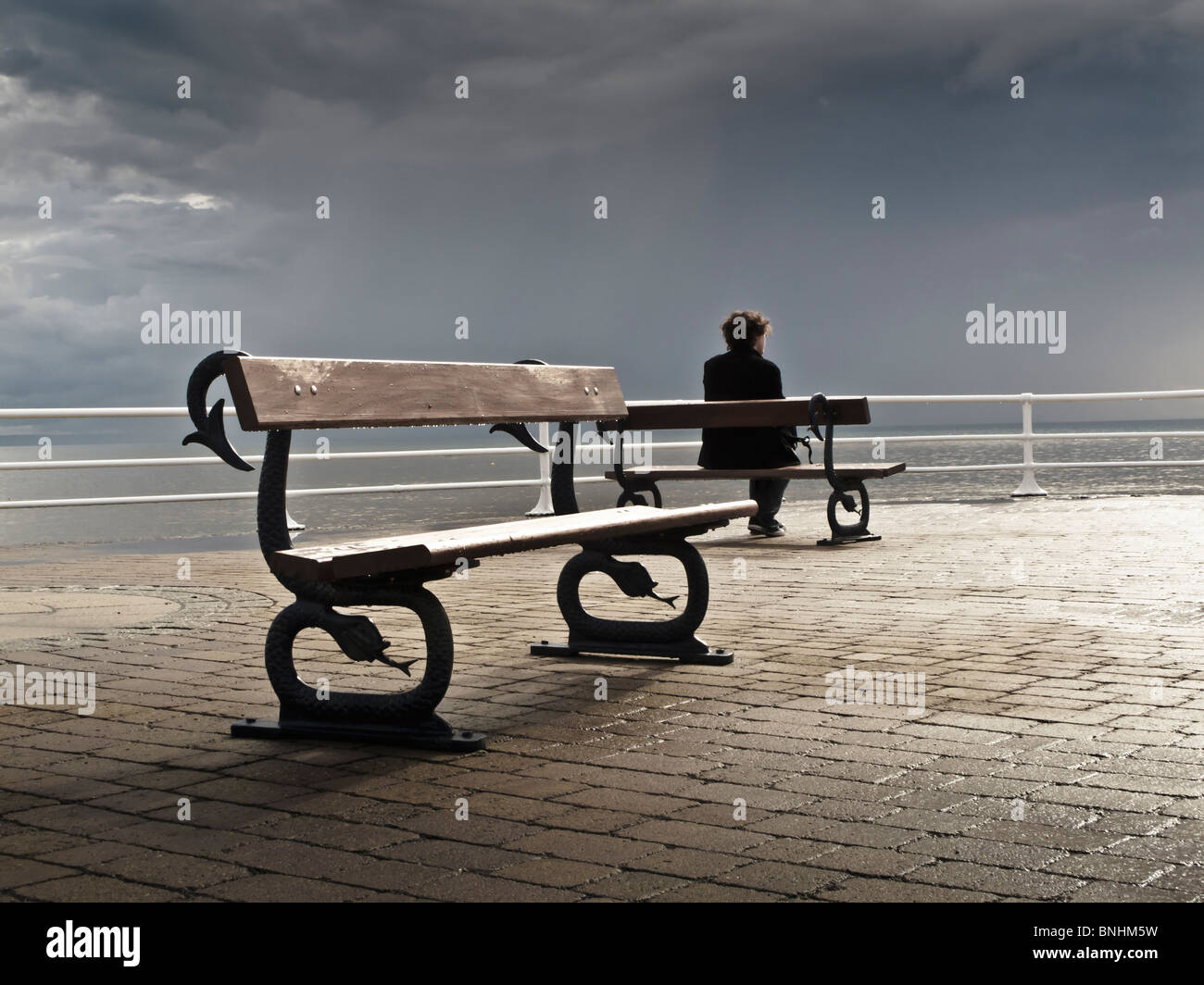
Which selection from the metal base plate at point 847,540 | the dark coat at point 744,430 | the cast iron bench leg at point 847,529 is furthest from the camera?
the dark coat at point 744,430

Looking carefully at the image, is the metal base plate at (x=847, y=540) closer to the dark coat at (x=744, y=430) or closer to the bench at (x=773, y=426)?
the bench at (x=773, y=426)

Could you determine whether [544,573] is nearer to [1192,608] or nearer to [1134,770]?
[1192,608]

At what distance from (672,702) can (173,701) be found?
177 centimetres

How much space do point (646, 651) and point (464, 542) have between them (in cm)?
165

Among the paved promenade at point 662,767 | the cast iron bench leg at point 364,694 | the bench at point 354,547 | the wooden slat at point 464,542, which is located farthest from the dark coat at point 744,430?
the cast iron bench leg at point 364,694

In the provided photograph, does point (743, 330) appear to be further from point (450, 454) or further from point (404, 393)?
point (404, 393)

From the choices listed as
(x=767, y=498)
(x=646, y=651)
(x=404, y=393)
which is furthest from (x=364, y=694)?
(x=767, y=498)

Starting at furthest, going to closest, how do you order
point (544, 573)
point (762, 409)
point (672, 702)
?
point (762, 409) → point (544, 573) → point (672, 702)

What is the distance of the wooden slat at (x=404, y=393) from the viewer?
423cm

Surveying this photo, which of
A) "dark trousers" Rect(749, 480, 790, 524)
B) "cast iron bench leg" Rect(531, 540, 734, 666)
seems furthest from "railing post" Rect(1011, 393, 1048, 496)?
"cast iron bench leg" Rect(531, 540, 734, 666)

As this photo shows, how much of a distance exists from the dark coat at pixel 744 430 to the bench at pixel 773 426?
11 cm

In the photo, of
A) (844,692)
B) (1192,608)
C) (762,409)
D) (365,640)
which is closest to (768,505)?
(762,409)

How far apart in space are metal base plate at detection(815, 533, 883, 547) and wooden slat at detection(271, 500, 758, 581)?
187 inches

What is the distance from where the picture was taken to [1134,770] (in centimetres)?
374
